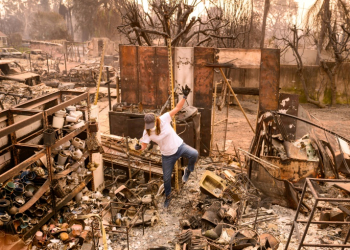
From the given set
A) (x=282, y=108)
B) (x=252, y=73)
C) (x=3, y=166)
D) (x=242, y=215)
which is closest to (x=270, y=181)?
(x=242, y=215)

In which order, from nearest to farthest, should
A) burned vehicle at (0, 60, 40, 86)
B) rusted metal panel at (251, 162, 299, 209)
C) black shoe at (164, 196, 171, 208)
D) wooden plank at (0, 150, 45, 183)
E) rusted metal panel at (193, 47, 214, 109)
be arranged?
wooden plank at (0, 150, 45, 183) → rusted metal panel at (251, 162, 299, 209) → black shoe at (164, 196, 171, 208) → rusted metal panel at (193, 47, 214, 109) → burned vehicle at (0, 60, 40, 86)

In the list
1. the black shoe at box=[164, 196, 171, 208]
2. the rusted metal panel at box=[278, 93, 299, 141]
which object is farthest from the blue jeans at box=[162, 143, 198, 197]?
the rusted metal panel at box=[278, 93, 299, 141]

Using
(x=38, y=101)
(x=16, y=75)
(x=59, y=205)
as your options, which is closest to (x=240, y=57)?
(x=38, y=101)

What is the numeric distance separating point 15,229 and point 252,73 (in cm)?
1607

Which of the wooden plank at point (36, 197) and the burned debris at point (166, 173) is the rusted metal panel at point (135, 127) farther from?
the wooden plank at point (36, 197)

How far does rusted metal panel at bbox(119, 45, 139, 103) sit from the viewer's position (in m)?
9.84

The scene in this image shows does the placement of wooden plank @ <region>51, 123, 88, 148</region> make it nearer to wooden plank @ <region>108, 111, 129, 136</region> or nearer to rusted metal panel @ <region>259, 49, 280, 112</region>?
wooden plank @ <region>108, 111, 129, 136</region>

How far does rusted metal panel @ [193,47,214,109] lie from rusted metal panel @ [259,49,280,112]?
1620 mm

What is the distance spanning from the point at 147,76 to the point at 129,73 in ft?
2.12

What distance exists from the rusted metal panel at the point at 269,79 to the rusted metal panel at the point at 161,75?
3072 millimetres

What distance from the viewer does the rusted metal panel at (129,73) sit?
32.3 ft

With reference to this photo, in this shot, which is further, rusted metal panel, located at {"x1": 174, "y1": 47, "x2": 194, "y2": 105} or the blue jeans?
rusted metal panel, located at {"x1": 174, "y1": 47, "x2": 194, "y2": 105}

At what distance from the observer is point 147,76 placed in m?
9.93

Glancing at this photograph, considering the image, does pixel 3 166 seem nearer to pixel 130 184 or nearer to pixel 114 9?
pixel 130 184
